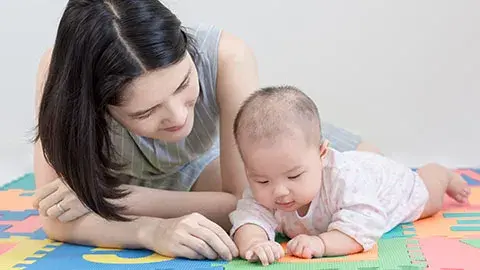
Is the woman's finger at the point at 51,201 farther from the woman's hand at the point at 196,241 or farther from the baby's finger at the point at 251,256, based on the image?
the baby's finger at the point at 251,256

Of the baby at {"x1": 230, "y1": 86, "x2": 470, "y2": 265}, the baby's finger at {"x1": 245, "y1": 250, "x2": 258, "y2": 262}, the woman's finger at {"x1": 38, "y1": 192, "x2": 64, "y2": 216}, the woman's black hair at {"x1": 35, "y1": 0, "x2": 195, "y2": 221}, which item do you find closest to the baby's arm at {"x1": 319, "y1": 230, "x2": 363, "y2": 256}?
the baby at {"x1": 230, "y1": 86, "x2": 470, "y2": 265}

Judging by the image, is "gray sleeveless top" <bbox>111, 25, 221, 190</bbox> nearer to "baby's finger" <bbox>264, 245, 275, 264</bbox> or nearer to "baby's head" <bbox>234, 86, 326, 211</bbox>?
"baby's head" <bbox>234, 86, 326, 211</bbox>

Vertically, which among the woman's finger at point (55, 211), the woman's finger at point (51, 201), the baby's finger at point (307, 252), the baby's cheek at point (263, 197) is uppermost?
the baby's cheek at point (263, 197)

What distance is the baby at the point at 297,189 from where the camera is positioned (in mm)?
1173

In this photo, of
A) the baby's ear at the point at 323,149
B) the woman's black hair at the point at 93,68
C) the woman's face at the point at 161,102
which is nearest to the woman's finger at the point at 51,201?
the woman's black hair at the point at 93,68

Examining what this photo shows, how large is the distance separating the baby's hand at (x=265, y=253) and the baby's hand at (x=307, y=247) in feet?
0.07

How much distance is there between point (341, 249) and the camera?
3.94ft

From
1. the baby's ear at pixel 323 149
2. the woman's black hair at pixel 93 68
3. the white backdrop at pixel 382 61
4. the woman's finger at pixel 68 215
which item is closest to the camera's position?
the woman's black hair at pixel 93 68

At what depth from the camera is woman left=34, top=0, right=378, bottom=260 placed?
1.13 meters

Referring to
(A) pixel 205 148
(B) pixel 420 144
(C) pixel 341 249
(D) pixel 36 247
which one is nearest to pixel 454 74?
(B) pixel 420 144

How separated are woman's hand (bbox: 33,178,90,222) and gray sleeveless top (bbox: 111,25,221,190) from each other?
14 cm

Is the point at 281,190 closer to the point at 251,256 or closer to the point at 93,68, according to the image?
the point at 251,256

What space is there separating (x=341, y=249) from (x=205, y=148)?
490 millimetres

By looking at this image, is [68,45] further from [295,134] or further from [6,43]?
[6,43]
